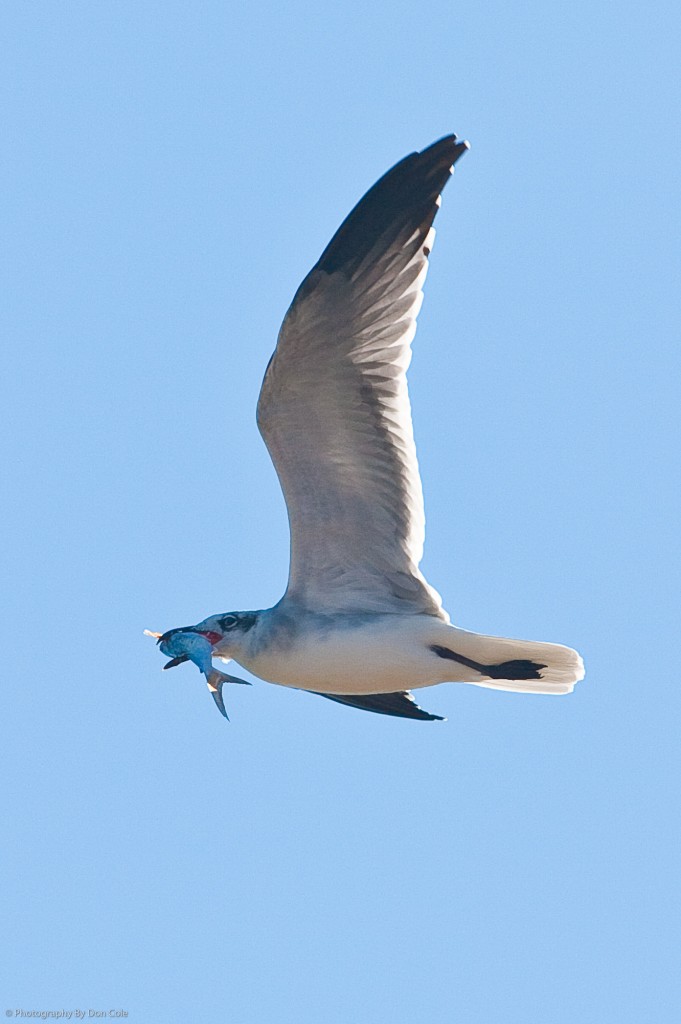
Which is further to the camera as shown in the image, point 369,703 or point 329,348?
point 369,703

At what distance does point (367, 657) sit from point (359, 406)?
142cm

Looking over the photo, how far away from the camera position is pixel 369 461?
14.1 meters

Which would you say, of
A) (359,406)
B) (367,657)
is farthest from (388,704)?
(359,406)

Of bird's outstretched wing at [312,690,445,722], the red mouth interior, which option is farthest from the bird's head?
bird's outstretched wing at [312,690,445,722]

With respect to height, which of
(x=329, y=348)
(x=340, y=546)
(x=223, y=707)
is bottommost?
(x=223, y=707)

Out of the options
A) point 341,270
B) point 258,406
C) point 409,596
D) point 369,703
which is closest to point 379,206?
point 341,270

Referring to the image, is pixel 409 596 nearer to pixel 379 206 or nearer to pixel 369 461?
pixel 369 461

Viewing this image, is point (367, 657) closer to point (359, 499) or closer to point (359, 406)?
point (359, 499)

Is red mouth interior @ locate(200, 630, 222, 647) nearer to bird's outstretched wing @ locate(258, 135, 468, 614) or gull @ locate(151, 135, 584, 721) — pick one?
gull @ locate(151, 135, 584, 721)

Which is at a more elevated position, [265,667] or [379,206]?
[379,206]

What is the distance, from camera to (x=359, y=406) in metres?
14.0

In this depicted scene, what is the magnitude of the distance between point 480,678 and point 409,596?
617 mm

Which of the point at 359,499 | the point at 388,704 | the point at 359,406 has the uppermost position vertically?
the point at 359,406

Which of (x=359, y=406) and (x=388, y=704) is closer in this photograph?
(x=359, y=406)
